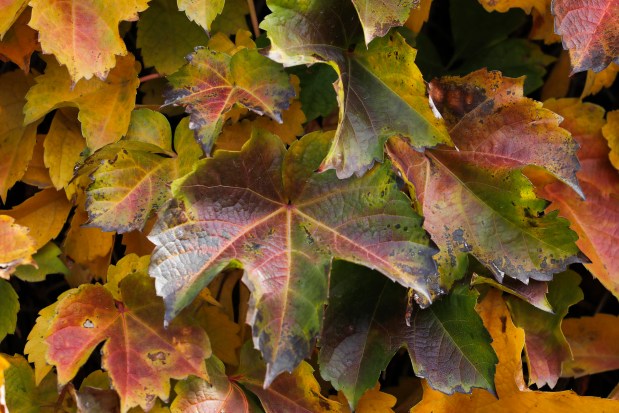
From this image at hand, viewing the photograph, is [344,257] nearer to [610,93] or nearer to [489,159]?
[489,159]

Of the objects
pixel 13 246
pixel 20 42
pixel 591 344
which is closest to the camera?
→ pixel 13 246

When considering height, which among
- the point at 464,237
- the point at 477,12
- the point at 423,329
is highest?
the point at 477,12

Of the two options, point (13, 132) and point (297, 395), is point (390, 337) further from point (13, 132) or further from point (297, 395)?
point (13, 132)

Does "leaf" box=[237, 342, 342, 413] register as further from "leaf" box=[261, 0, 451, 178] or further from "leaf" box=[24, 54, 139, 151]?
"leaf" box=[24, 54, 139, 151]

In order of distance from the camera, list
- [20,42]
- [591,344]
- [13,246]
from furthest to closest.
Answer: [591,344] → [20,42] → [13,246]

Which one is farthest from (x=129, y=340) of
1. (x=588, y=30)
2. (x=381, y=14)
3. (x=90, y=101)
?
(x=588, y=30)

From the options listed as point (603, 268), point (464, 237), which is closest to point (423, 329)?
point (464, 237)

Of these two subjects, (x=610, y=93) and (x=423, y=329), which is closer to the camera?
(x=423, y=329)
